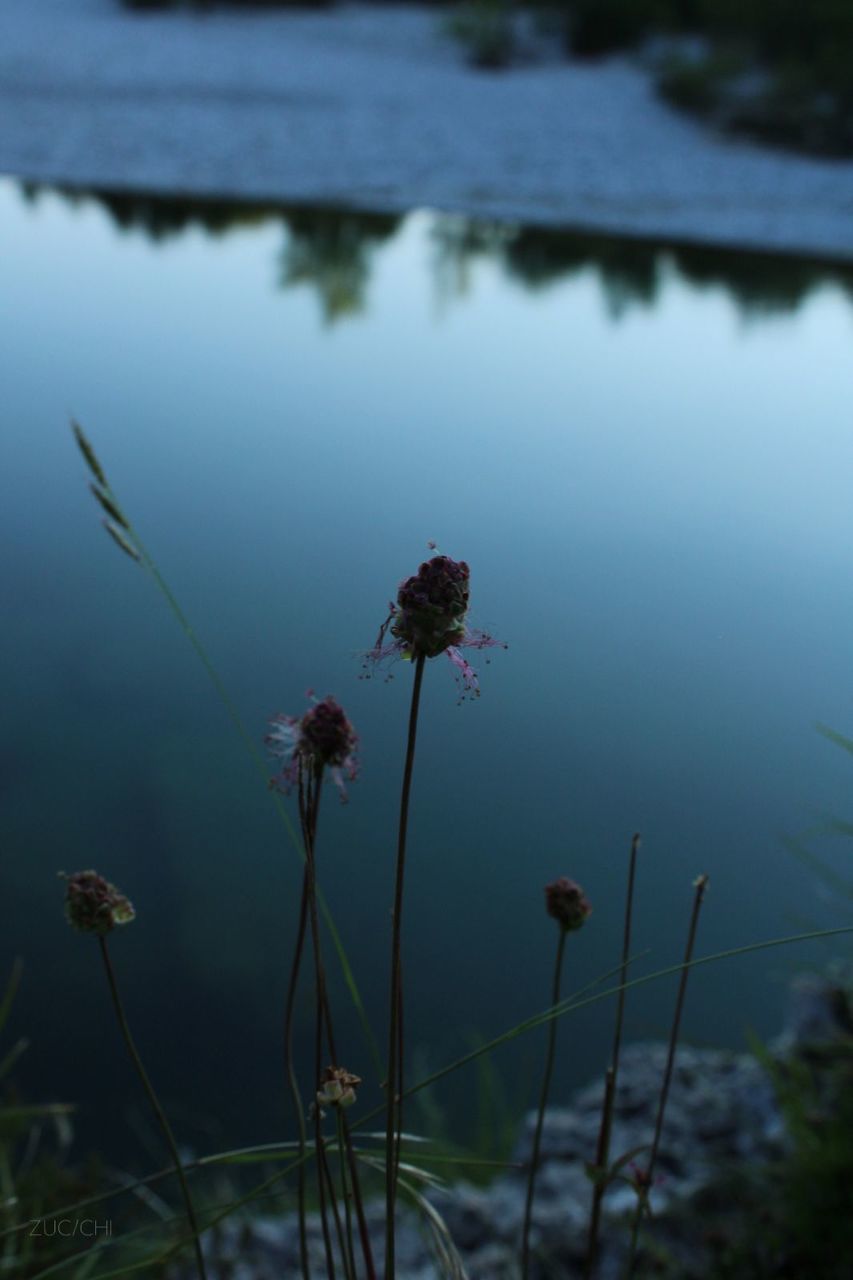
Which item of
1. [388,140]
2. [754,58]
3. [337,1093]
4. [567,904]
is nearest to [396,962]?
[337,1093]

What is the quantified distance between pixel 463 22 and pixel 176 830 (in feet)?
26.3

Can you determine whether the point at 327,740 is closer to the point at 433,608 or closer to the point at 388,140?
the point at 433,608

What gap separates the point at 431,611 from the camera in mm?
326

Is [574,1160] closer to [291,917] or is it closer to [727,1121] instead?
[727,1121]

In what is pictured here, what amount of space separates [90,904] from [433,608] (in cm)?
17

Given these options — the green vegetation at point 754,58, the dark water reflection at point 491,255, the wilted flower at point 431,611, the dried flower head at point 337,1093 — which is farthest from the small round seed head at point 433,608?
the green vegetation at point 754,58

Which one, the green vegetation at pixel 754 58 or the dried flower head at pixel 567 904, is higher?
the green vegetation at pixel 754 58

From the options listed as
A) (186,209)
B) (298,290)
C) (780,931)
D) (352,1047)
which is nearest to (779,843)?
(780,931)

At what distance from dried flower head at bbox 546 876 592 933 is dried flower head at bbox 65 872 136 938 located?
0.56ft

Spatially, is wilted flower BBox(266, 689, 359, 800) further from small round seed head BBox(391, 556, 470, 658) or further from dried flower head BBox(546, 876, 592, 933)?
dried flower head BBox(546, 876, 592, 933)

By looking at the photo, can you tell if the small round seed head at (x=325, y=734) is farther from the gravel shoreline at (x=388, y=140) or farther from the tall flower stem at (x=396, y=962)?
the gravel shoreline at (x=388, y=140)

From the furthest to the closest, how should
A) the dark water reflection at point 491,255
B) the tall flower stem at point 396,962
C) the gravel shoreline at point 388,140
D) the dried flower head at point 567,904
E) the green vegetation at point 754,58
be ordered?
the green vegetation at point 754,58
the gravel shoreline at point 388,140
the dark water reflection at point 491,255
the dried flower head at point 567,904
the tall flower stem at point 396,962

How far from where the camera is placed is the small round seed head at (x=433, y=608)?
0.33m

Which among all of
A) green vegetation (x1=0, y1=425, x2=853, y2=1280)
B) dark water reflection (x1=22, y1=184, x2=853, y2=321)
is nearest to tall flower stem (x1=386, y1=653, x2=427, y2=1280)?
green vegetation (x1=0, y1=425, x2=853, y2=1280)
